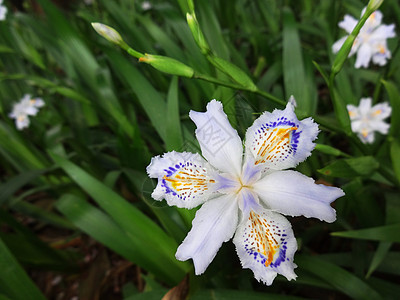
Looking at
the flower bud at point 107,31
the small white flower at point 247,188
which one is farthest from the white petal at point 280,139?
the flower bud at point 107,31

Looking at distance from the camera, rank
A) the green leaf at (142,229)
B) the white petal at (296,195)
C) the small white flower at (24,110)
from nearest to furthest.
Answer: the white petal at (296,195)
the green leaf at (142,229)
the small white flower at (24,110)

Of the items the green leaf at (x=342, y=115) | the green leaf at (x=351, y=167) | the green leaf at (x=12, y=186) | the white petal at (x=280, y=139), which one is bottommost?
the green leaf at (x=351, y=167)

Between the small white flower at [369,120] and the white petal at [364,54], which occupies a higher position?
the white petal at [364,54]

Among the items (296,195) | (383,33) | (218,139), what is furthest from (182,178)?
(383,33)

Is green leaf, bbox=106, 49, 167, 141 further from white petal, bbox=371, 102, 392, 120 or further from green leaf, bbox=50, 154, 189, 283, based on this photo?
white petal, bbox=371, 102, 392, 120

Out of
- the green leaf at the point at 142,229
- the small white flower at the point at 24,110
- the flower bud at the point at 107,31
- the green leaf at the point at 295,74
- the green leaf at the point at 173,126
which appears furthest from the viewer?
the small white flower at the point at 24,110

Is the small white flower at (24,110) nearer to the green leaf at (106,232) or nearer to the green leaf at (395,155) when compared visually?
the green leaf at (106,232)

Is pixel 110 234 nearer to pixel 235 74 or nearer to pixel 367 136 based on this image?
pixel 235 74
